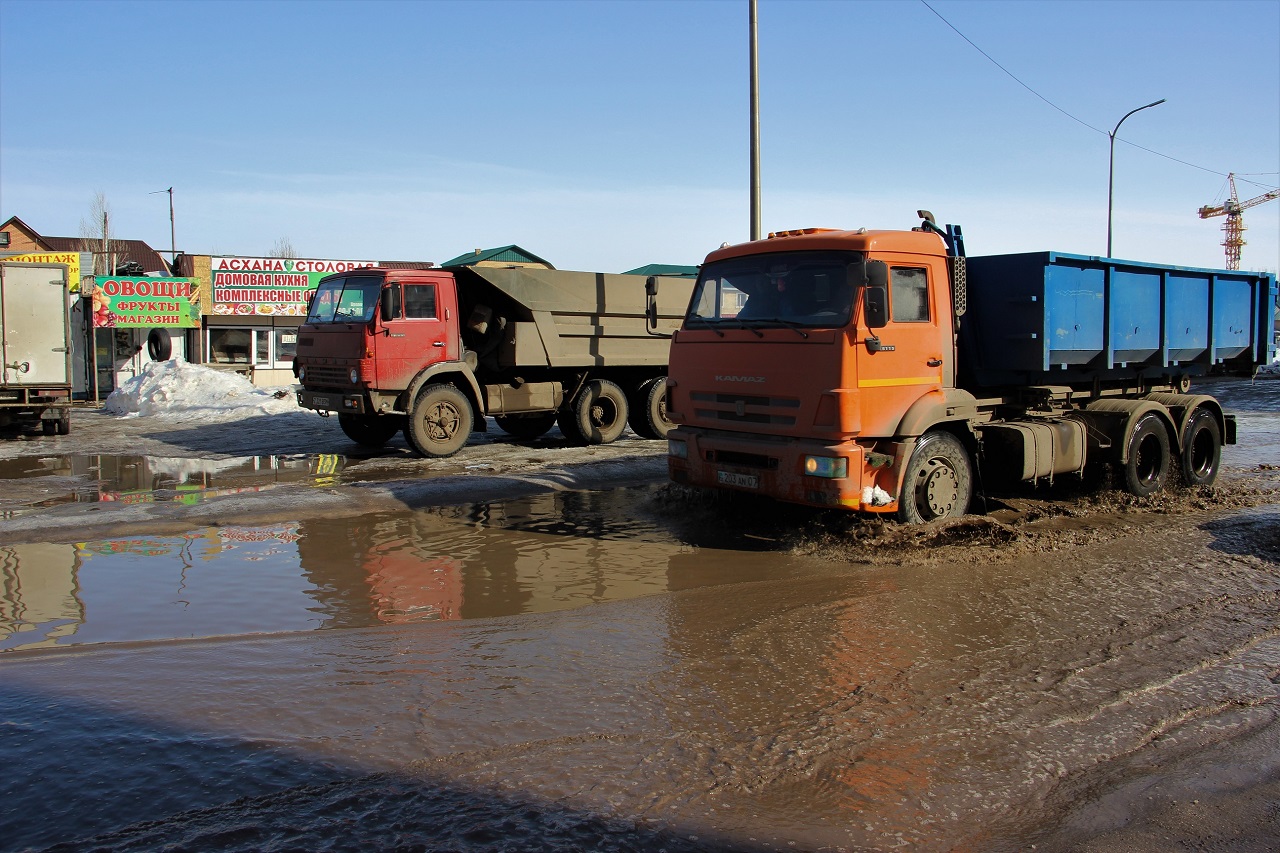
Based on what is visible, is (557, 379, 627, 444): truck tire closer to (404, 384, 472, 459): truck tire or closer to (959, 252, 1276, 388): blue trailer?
(404, 384, 472, 459): truck tire

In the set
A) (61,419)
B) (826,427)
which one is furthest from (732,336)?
(61,419)

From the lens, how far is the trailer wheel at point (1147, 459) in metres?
10.0

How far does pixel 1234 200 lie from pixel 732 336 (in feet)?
313

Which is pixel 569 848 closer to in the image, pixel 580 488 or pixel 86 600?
pixel 86 600

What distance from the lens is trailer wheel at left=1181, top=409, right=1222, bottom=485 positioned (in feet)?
36.0

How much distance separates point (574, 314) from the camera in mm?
14836

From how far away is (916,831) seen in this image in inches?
137

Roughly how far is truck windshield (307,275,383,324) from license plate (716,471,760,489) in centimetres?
691

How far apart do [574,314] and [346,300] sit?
3455 mm

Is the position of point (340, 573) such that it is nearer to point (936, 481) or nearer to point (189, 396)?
point (936, 481)

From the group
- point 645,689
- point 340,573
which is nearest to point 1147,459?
point 645,689

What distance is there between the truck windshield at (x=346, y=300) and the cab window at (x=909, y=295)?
784cm

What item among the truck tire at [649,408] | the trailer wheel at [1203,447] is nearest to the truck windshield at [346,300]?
the truck tire at [649,408]

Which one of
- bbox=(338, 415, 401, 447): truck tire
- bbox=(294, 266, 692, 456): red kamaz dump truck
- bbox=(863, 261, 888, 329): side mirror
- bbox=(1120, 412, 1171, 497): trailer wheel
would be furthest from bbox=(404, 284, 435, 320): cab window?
bbox=(1120, 412, 1171, 497): trailer wheel
